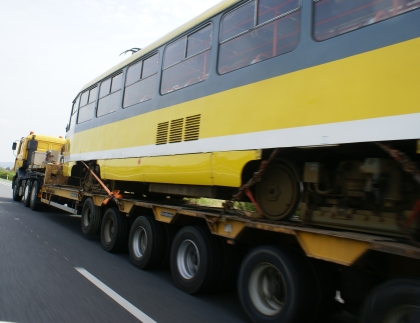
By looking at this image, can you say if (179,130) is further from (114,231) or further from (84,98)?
(84,98)

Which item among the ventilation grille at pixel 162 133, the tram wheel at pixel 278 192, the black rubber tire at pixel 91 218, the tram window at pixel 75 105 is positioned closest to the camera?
the tram wheel at pixel 278 192

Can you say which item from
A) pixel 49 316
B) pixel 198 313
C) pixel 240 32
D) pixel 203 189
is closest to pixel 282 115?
pixel 240 32

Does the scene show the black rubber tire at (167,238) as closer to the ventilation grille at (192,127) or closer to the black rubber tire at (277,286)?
the ventilation grille at (192,127)

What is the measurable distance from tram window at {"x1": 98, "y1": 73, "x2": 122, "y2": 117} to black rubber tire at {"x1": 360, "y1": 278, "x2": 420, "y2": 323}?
611 cm

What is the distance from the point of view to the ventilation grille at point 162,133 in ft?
18.7

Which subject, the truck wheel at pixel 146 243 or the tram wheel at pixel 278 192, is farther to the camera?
the truck wheel at pixel 146 243

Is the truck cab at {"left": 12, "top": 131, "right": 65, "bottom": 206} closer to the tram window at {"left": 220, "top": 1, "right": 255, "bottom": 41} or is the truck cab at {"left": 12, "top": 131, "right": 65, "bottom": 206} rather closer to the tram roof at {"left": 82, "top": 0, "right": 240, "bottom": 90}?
the tram roof at {"left": 82, "top": 0, "right": 240, "bottom": 90}

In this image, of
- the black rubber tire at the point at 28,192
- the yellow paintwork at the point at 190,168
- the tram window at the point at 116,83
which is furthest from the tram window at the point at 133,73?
the black rubber tire at the point at 28,192

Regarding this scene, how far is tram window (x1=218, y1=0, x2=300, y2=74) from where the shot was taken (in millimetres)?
3875

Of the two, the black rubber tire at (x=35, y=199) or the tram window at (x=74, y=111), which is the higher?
the tram window at (x=74, y=111)

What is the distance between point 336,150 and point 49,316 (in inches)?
130

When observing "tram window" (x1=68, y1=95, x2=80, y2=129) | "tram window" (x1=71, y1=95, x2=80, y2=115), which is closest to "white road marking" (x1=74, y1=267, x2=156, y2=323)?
"tram window" (x1=68, y1=95, x2=80, y2=129)

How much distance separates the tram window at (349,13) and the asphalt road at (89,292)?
10.1 feet

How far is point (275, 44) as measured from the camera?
405 centimetres
